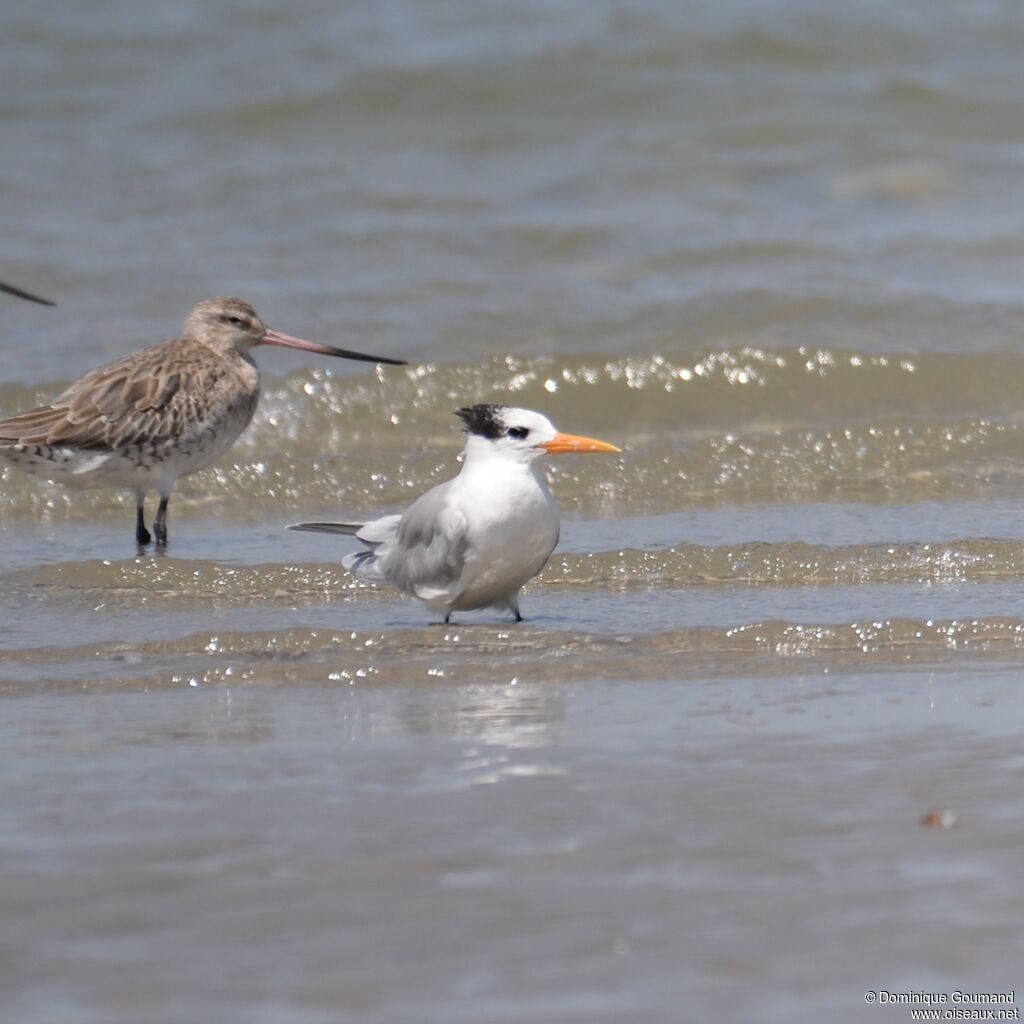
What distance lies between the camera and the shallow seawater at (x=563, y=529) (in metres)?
3.16

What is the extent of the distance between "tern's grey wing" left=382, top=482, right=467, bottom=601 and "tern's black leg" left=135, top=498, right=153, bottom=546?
1867 millimetres

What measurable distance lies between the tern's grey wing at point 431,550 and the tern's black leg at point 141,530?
6.13ft

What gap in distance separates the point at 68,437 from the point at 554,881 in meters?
4.96

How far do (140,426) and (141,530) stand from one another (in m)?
0.46

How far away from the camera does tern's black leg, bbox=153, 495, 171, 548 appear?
774 cm

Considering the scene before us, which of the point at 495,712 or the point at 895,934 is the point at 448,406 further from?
the point at 895,934

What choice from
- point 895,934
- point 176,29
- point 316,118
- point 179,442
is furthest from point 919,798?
point 176,29

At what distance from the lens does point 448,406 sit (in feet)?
31.7

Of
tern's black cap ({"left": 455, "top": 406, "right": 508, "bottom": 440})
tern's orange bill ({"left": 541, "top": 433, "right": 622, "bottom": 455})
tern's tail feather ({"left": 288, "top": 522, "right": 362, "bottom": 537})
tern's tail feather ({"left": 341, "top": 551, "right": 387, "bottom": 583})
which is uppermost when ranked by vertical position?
tern's black cap ({"left": 455, "top": 406, "right": 508, "bottom": 440})

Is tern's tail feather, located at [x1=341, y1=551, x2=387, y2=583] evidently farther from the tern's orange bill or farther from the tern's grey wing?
the tern's orange bill

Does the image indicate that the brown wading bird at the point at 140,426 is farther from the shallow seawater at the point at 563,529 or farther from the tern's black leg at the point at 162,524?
the shallow seawater at the point at 563,529

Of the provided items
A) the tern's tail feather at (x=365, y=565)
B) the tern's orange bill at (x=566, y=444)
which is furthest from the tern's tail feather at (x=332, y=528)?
the tern's orange bill at (x=566, y=444)

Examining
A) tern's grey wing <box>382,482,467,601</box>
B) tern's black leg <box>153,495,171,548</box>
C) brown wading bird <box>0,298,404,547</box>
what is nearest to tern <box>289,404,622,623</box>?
tern's grey wing <box>382,482,467,601</box>

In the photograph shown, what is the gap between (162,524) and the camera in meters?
7.86
